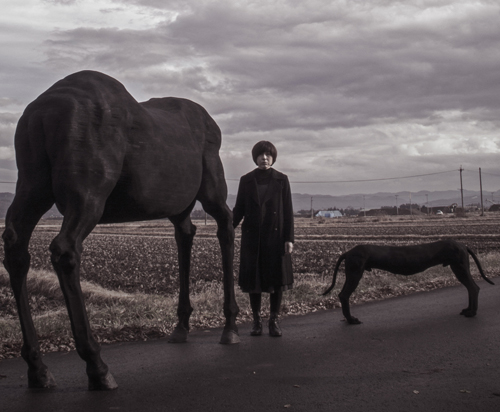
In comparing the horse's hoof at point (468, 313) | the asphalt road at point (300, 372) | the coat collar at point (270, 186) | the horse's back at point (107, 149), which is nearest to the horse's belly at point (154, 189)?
the horse's back at point (107, 149)

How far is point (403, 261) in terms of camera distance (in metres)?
7.29

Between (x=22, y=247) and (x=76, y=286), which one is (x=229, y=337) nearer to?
(x=76, y=286)

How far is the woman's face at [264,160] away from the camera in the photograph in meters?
6.65

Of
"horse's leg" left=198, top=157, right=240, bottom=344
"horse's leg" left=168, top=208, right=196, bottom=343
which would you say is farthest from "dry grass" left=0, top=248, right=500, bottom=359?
"horse's leg" left=198, top=157, right=240, bottom=344

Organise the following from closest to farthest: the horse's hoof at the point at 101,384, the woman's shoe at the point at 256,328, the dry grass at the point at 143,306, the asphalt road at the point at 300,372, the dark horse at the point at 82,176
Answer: the asphalt road at the point at 300,372
the horse's hoof at the point at 101,384
the dark horse at the point at 82,176
the dry grass at the point at 143,306
the woman's shoe at the point at 256,328

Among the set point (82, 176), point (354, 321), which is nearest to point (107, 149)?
point (82, 176)

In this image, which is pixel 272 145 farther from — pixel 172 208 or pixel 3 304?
pixel 3 304

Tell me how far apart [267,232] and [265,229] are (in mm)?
46

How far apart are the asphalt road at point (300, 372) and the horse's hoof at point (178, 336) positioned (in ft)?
0.40

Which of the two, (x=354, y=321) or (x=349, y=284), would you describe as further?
(x=349, y=284)

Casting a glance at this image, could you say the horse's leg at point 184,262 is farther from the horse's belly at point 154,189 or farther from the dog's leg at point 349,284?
the dog's leg at point 349,284

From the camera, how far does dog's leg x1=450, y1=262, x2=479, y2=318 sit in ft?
22.9

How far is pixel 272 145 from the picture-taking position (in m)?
6.71

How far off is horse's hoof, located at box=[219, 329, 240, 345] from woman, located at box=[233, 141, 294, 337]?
609mm
